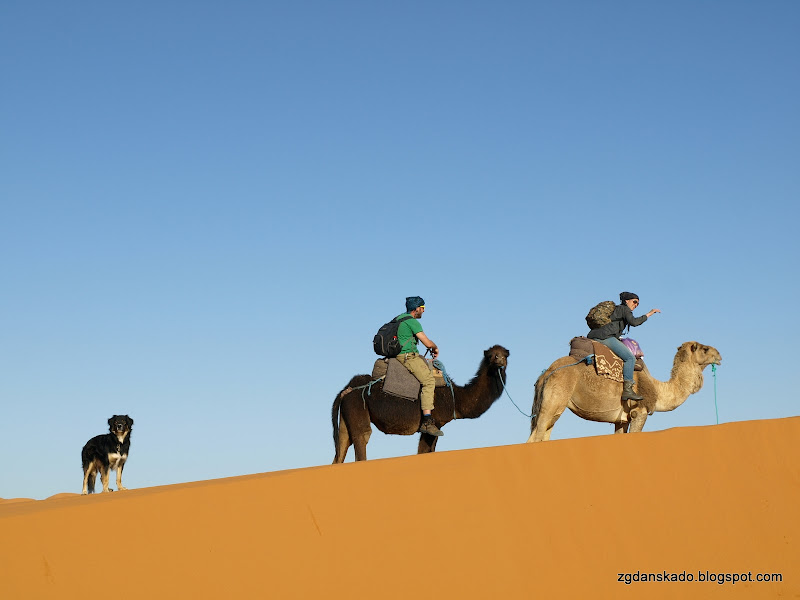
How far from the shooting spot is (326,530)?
10227 millimetres

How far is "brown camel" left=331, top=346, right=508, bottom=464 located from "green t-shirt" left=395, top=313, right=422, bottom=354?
2.32ft

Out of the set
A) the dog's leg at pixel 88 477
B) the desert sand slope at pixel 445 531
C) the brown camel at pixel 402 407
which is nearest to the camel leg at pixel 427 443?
the brown camel at pixel 402 407

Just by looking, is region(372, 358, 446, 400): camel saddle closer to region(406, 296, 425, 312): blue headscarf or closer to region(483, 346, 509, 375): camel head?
region(406, 296, 425, 312): blue headscarf

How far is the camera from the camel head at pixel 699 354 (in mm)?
15320

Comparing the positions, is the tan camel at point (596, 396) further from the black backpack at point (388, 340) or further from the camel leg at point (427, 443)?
the black backpack at point (388, 340)

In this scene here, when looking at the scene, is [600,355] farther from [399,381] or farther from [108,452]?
[108,452]

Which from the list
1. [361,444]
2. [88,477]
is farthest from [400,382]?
[88,477]

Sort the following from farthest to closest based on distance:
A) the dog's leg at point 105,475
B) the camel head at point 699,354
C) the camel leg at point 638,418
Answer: the dog's leg at point 105,475 < the camel head at point 699,354 < the camel leg at point 638,418

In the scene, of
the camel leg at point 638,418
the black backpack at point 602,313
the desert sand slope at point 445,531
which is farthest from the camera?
the black backpack at point 602,313

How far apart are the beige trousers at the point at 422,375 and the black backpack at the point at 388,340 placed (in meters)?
0.13

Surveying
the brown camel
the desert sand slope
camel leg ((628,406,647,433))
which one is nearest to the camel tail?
the brown camel

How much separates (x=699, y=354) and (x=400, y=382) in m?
4.96

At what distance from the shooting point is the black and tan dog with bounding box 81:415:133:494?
16.8 m

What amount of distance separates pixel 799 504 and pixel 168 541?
6.87m
